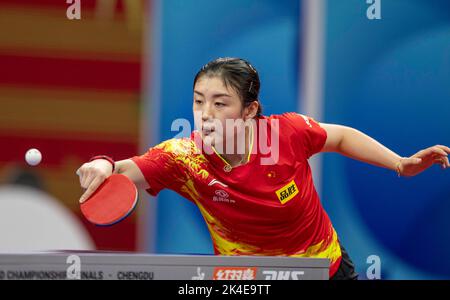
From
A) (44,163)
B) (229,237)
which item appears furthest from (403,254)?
(44,163)

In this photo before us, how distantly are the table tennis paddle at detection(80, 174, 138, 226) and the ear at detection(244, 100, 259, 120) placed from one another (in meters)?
0.74

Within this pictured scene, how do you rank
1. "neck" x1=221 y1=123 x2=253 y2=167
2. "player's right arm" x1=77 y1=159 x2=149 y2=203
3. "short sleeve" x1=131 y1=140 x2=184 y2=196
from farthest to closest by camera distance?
1. "neck" x1=221 y1=123 x2=253 y2=167
2. "short sleeve" x1=131 y1=140 x2=184 y2=196
3. "player's right arm" x1=77 y1=159 x2=149 y2=203

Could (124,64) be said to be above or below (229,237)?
above

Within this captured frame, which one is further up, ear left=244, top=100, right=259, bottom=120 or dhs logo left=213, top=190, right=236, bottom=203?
ear left=244, top=100, right=259, bottom=120

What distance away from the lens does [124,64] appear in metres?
3.83

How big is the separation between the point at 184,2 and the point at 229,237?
4.94 feet

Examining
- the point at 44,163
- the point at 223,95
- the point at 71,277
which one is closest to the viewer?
the point at 71,277

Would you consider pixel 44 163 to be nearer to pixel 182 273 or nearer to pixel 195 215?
pixel 195 215

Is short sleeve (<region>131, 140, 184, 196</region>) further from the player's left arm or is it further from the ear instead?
the player's left arm

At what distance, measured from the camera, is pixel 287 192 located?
274 cm

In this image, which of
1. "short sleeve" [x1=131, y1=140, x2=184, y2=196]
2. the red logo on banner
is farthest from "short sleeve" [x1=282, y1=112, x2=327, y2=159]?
the red logo on banner

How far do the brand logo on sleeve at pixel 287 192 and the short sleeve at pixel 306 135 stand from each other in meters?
0.14

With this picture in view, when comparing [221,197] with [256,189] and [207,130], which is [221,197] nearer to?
[256,189]

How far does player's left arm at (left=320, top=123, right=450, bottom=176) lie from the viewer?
101 inches
